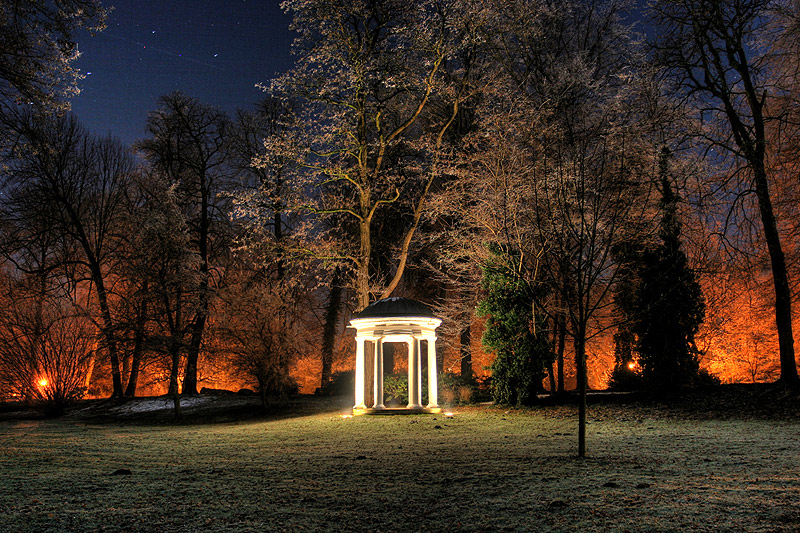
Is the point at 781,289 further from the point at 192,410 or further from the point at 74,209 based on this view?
the point at 74,209

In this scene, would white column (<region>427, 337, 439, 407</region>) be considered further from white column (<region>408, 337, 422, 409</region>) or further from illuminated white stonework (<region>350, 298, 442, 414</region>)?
white column (<region>408, 337, 422, 409</region>)

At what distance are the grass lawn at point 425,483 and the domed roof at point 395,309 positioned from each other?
5.57 metres

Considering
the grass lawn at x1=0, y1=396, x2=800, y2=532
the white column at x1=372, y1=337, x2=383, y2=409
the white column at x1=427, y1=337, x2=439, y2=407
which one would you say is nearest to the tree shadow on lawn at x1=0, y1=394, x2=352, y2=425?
the white column at x1=372, y1=337, x2=383, y2=409

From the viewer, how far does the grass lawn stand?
4062 mm

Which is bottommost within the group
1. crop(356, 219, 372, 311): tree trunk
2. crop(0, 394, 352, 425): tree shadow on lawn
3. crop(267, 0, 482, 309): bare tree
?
crop(0, 394, 352, 425): tree shadow on lawn

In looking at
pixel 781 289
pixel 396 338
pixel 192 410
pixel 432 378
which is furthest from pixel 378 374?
pixel 781 289

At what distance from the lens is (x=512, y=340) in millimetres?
16141

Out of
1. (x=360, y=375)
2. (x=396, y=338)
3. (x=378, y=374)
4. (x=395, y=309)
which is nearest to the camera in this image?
(x=395, y=309)

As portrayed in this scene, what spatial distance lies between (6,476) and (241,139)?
855 inches

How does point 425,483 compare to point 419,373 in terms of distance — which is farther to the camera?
point 419,373

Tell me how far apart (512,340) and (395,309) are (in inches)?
142

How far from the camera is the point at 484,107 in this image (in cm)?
1873

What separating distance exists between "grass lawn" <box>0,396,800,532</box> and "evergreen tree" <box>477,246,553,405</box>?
237 inches

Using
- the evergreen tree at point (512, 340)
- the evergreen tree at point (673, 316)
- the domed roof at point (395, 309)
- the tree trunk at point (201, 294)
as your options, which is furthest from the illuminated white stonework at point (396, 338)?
the tree trunk at point (201, 294)
